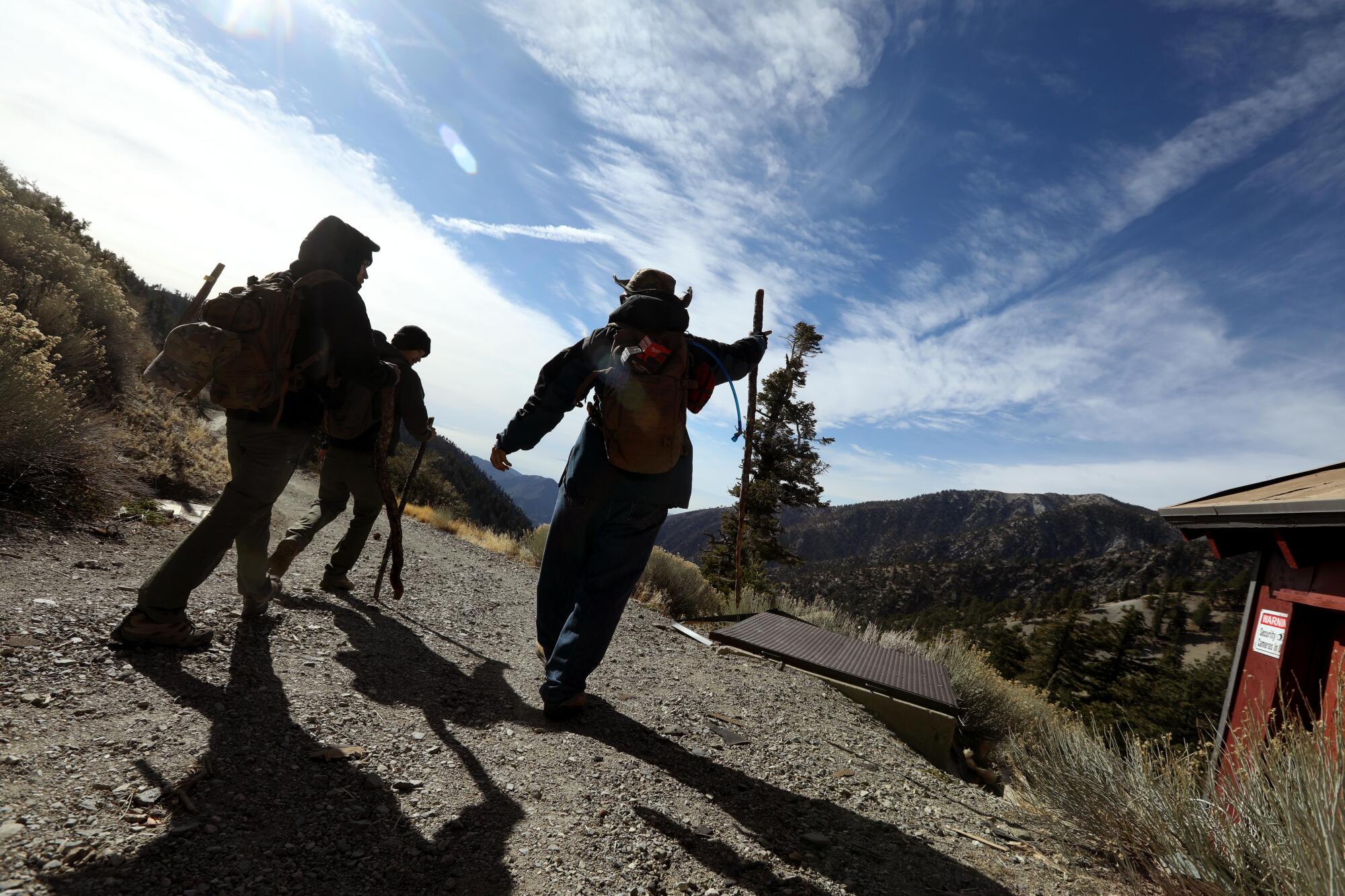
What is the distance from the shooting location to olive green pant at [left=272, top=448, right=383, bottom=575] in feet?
13.7

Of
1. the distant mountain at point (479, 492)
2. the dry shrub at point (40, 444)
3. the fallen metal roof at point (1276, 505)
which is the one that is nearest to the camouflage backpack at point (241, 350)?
the dry shrub at point (40, 444)

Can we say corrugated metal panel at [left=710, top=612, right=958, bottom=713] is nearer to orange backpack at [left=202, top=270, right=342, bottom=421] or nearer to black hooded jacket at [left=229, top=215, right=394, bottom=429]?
black hooded jacket at [left=229, top=215, right=394, bottom=429]

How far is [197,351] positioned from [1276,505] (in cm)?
642

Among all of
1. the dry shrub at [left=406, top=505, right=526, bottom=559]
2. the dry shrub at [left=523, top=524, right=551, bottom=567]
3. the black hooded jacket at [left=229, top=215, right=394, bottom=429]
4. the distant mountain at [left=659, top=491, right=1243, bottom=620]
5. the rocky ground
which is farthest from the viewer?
the distant mountain at [left=659, top=491, right=1243, bottom=620]

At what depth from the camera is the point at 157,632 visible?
258cm

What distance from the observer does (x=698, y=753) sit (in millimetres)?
2875

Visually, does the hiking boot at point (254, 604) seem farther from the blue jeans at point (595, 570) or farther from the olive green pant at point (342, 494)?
the blue jeans at point (595, 570)

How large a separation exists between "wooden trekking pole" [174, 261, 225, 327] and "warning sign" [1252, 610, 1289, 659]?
289 inches

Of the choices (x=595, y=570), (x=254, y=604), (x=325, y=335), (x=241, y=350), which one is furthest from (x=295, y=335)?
(x=595, y=570)

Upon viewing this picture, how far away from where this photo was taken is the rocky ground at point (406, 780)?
5.26 feet

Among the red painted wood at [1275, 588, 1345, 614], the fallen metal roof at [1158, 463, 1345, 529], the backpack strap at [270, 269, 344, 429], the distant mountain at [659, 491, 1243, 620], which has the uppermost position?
the distant mountain at [659, 491, 1243, 620]

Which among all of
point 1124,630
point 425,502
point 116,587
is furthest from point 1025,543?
point 116,587

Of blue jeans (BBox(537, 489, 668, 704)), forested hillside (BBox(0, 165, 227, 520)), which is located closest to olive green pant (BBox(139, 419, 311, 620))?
blue jeans (BBox(537, 489, 668, 704))

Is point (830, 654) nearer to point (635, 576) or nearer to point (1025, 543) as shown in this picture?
point (635, 576)
